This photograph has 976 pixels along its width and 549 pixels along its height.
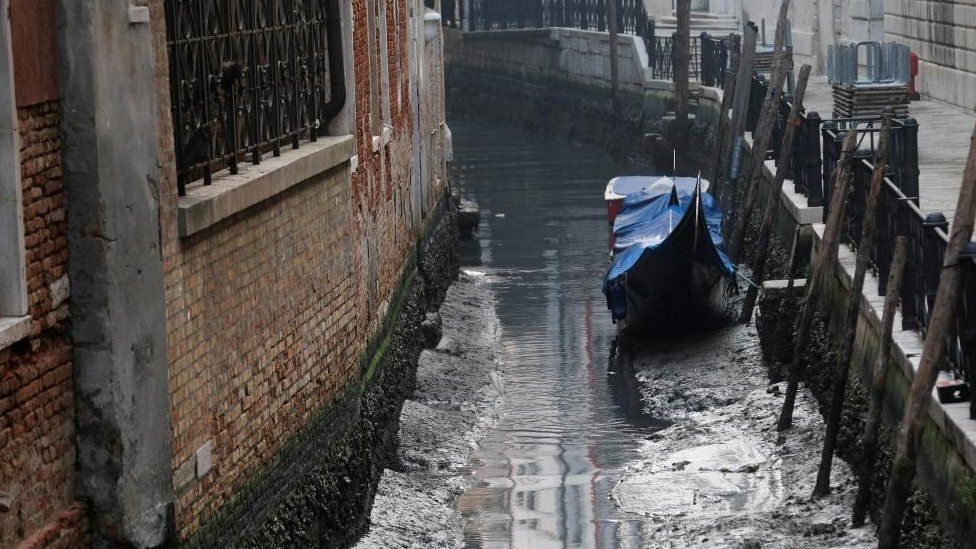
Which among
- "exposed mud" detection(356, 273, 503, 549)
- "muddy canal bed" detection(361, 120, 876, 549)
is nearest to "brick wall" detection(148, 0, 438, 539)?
"exposed mud" detection(356, 273, 503, 549)

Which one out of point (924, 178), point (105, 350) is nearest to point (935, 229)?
point (105, 350)

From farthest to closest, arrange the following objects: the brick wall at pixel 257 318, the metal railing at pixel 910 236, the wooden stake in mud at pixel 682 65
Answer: the wooden stake in mud at pixel 682 65 → the metal railing at pixel 910 236 → the brick wall at pixel 257 318

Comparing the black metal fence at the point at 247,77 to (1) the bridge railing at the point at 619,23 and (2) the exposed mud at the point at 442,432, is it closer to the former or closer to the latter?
→ (2) the exposed mud at the point at 442,432

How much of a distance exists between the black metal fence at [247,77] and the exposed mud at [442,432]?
2.35 metres

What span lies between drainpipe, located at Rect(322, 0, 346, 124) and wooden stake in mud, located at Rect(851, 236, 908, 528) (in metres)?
3.30

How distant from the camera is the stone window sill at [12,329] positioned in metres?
5.50

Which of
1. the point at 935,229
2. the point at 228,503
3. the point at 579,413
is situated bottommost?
the point at 579,413

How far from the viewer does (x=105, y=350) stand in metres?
6.09

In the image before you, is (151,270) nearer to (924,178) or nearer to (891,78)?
(924,178)

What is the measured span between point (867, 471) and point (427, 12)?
1219cm

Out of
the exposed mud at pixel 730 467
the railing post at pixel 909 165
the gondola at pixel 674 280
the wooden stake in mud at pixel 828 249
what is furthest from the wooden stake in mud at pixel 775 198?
the wooden stake in mud at pixel 828 249

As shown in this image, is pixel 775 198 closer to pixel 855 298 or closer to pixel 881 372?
pixel 855 298

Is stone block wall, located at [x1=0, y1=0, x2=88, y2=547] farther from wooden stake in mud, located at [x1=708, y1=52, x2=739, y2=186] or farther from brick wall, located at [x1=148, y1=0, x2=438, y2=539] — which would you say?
wooden stake in mud, located at [x1=708, y1=52, x2=739, y2=186]

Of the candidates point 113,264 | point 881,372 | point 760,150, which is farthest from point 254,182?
point 760,150
